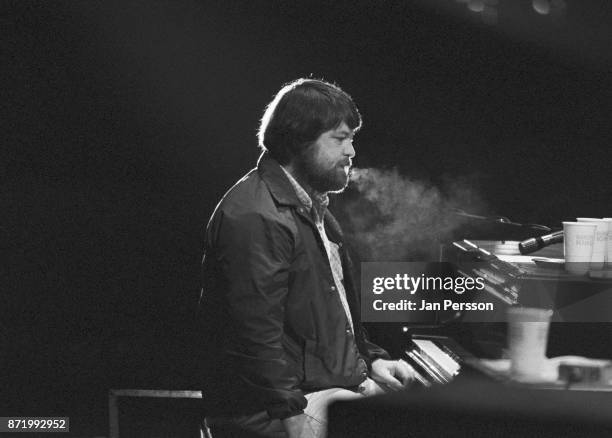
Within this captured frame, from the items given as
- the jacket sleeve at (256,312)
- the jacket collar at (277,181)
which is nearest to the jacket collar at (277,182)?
the jacket collar at (277,181)

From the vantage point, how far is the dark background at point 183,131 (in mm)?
3838

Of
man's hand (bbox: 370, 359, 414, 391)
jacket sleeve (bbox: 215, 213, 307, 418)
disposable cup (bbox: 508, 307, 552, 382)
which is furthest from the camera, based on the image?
man's hand (bbox: 370, 359, 414, 391)

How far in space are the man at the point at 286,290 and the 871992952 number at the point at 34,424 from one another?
6.61ft

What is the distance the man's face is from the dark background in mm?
1677

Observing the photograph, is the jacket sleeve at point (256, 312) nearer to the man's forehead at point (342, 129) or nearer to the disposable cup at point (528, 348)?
the man's forehead at point (342, 129)

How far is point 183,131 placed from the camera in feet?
12.9

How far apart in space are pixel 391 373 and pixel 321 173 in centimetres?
74

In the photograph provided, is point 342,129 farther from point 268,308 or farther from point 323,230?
point 268,308

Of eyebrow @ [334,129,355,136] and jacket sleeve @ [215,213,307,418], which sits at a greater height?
eyebrow @ [334,129,355,136]

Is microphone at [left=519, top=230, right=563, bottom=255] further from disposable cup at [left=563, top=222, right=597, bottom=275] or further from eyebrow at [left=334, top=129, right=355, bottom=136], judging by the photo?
eyebrow at [left=334, top=129, right=355, bottom=136]

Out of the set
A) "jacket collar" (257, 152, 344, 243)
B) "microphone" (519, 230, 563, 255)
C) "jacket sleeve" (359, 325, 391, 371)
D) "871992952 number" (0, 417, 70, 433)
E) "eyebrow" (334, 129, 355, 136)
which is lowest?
"871992952 number" (0, 417, 70, 433)

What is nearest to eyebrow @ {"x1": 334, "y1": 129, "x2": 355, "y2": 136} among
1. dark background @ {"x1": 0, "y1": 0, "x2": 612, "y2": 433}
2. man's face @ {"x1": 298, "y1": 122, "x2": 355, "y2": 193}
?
man's face @ {"x1": 298, "y1": 122, "x2": 355, "y2": 193}

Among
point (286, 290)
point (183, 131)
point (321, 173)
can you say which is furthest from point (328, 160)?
point (183, 131)

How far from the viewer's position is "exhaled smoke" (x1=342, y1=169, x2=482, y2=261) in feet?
12.5
